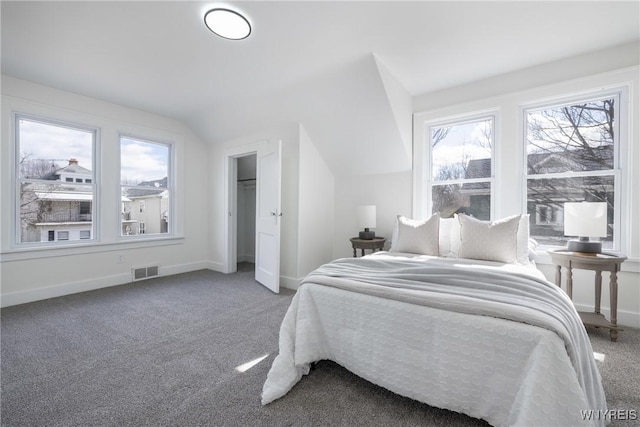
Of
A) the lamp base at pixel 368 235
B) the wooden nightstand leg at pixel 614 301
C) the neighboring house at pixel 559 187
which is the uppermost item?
the neighboring house at pixel 559 187

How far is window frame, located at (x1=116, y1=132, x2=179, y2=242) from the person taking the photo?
12.9 feet

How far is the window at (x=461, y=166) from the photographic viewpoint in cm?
327

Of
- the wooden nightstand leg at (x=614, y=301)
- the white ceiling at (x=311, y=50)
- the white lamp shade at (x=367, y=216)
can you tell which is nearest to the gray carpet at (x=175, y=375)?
the wooden nightstand leg at (x=614, y=301)

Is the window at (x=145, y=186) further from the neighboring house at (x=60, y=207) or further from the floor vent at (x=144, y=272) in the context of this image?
the floor vent at (x=144, y=272)

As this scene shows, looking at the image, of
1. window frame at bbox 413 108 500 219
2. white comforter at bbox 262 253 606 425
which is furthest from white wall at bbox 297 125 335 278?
white comforter at bbox 262 253 606 425

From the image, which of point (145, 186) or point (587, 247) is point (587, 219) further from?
point (145, 186)

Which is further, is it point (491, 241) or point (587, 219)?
point (491, 241)

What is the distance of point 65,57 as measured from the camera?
2.74m

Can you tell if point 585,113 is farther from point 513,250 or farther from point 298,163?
point 298,163

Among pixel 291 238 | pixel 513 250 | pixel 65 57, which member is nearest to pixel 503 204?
pixel 513 250

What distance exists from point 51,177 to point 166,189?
4.51 feet

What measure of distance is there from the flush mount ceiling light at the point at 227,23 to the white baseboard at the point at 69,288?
345cm

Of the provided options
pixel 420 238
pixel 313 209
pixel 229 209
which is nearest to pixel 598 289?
pixel 420 238

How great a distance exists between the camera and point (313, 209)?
3.99m
